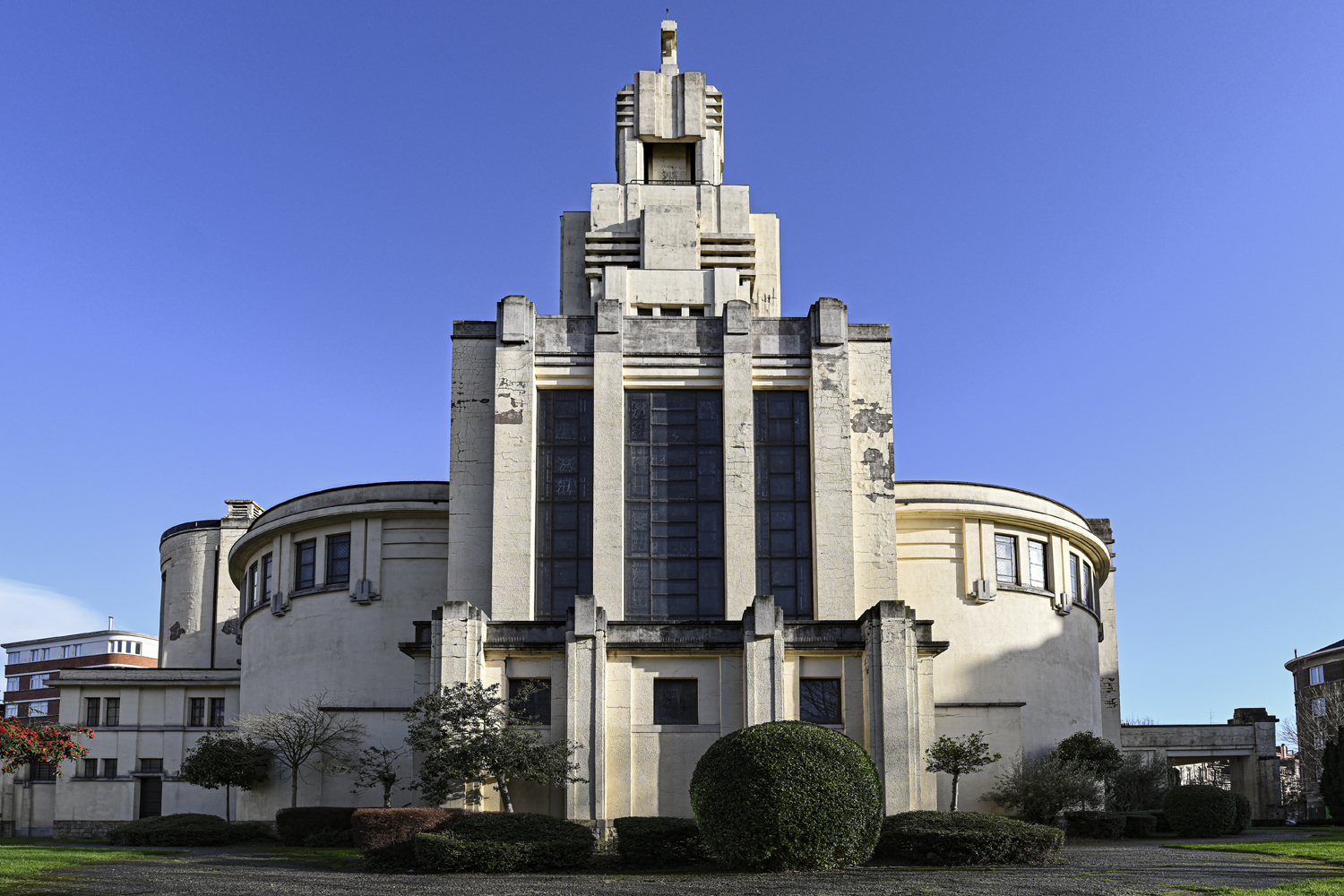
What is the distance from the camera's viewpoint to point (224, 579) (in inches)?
2493

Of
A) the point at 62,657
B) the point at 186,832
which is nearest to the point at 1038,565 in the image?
the point at 186,832

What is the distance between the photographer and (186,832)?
3691cm

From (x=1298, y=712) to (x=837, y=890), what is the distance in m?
72.8

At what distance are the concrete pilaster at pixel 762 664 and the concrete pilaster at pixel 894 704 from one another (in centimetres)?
221

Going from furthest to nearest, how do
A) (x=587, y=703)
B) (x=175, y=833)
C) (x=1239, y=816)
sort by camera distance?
(x=1239, y=816), (x=175, y=833), (x=587, y=703)

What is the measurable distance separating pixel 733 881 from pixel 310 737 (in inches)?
905

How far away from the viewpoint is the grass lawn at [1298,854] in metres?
18.8

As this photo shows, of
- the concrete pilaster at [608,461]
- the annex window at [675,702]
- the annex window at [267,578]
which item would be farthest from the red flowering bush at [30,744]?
the annex window at [267,578]

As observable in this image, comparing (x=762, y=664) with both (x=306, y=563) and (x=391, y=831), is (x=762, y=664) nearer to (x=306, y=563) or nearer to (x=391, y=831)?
(x=391, y=831)

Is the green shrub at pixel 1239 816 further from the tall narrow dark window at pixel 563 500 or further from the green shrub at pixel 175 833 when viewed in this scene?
the green shrub at pixel 175 833

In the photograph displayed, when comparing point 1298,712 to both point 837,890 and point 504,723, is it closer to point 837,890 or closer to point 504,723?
point 504,723

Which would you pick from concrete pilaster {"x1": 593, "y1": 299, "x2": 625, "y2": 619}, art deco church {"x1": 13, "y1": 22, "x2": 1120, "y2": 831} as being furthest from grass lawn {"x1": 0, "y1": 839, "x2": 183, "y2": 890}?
concrete pilaster {"x1": 593, "y1": 299, "x2": 625, "y2": 619}

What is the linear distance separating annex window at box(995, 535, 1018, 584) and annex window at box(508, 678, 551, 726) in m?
18.5

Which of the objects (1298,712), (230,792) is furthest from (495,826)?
(1298,712)
